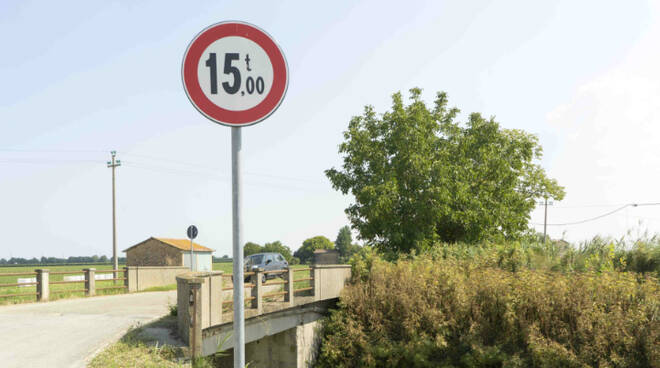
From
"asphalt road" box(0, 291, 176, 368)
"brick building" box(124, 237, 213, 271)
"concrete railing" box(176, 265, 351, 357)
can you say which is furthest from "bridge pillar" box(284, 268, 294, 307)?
"brick building" box(124, 237, 213, 271)

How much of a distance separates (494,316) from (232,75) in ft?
46.3

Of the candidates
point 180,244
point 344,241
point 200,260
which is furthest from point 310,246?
point 180,244

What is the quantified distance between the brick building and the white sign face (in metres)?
34.7

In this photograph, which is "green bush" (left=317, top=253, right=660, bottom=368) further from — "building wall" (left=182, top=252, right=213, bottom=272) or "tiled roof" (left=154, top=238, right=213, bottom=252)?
"tiled roof" (left=154, top=238, right=213, bottom=252)

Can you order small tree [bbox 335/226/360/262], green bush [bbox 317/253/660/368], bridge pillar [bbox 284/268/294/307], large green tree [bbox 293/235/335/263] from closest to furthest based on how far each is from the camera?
green bush [bbox 317/253/660/368], bridge pillar [bbox 284/268/294/307], large green tree [bbox 293/235/335/263], small tree [bbox 335/226/360/262]

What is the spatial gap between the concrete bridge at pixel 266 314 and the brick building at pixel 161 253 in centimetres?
2076

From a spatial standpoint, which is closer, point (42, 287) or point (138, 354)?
point (138, 354)

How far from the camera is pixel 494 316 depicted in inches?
588

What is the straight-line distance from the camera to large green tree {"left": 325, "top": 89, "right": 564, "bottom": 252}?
24797mm

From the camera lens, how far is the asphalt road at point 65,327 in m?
8.03

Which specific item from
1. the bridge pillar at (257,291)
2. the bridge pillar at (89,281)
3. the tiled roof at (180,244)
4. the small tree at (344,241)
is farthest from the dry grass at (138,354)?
the small tree at (344,241)

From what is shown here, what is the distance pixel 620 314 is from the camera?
12.9 meters

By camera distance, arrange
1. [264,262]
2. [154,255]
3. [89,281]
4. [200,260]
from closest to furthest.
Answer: [89,281]
[264,262]
[154,255]
[200,260]

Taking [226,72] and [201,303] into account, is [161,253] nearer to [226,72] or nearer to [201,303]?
[201,303]
